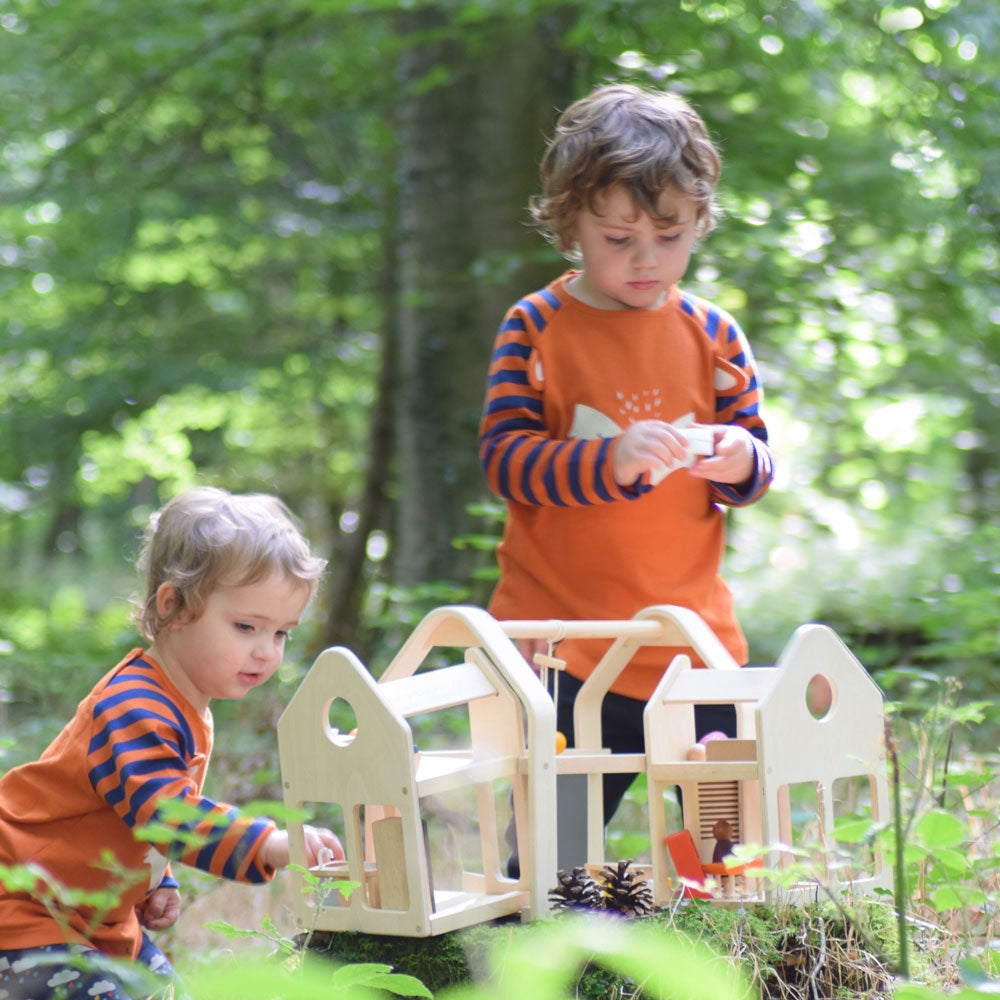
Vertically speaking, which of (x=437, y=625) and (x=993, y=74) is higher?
(x=993, y=74)

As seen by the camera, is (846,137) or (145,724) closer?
(145,724)

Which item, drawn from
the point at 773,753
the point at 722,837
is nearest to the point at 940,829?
the point at 773,753

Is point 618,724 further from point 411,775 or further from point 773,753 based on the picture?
point 411,775

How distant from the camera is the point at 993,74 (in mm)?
3973

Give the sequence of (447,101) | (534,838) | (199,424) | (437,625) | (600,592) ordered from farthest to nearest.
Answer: (199,424) < (447,101) < (600,592) < (437,625) < (534,838)

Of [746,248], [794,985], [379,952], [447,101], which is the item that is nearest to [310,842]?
[379,952]

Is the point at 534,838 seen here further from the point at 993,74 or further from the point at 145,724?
the point at 993,74

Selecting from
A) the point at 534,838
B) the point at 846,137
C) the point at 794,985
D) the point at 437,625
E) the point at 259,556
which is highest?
the point at 846,137

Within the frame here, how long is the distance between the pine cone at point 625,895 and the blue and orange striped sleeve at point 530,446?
665mm

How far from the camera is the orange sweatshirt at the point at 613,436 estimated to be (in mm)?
2381

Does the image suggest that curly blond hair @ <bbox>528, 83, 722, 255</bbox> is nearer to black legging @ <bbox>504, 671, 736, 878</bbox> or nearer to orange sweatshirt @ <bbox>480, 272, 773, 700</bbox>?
orange sweatshirt @ <bbox>480, 272, 773, 700</bbox>

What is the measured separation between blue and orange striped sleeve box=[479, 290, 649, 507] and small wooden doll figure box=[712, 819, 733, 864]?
60cm

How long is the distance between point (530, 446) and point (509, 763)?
0.66m

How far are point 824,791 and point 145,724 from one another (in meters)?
1.06
